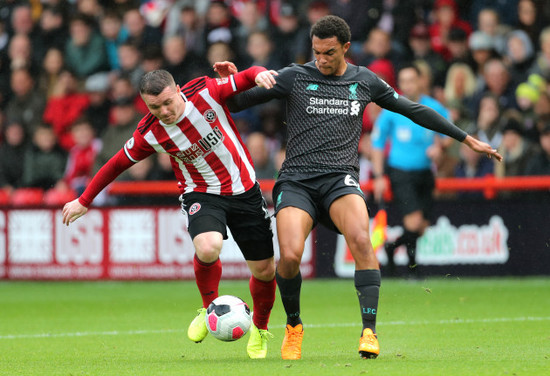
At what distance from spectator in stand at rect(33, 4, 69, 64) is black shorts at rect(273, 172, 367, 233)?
10515mm

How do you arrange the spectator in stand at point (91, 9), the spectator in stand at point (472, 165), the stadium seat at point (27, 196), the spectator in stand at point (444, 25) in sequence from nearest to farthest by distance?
1. the spectator in stand at point (472, 165)
2. the spectator in stand at point (444, 25)
3. the stadium seat at point (27, 196)
4. the spectator in stand at point (91, 9)

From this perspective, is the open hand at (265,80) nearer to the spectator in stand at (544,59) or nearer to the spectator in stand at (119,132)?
the spectator in stand at (544,59)

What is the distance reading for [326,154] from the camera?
21.7ft

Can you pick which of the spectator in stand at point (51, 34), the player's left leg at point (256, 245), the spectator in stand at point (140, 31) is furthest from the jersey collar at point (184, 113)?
A: the spectator in stand at point (51, 34)

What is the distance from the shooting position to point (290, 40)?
47.4 feet

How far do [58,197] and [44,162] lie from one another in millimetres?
1168

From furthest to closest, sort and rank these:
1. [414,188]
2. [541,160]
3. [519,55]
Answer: [519,55]
[541,160]
[414,188]

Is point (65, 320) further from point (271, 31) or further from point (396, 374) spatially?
point (271, 31)

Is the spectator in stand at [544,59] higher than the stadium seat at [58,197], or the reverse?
the spectator in stand at [544,59]

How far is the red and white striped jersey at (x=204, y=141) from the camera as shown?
270 inches

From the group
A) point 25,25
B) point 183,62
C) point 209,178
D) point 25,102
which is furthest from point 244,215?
point 25,25

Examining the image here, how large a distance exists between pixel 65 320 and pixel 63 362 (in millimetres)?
3105

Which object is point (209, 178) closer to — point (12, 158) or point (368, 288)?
point (368, 288)

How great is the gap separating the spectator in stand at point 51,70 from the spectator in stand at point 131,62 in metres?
1.14
